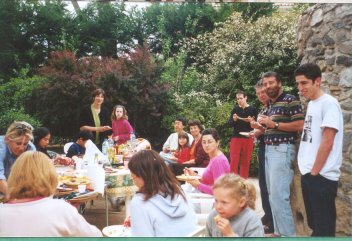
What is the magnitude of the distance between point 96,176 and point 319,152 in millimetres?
1999

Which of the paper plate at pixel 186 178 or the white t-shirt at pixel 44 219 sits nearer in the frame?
the white t-shirt at pixel 44 219

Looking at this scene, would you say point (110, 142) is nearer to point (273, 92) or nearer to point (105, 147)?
point (105, 147)

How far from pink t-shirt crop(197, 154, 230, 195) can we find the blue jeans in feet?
1.58

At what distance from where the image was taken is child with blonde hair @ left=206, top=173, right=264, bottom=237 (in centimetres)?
294

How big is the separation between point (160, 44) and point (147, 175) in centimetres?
159

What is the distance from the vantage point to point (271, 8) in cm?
397

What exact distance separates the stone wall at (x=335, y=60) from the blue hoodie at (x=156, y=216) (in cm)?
155

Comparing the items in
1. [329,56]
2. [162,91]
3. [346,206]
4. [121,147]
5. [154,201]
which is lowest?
[346,206]

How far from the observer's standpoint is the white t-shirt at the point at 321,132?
A: 3.60m

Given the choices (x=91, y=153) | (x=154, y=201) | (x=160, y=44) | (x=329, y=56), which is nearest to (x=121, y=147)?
(x=91, y=153)

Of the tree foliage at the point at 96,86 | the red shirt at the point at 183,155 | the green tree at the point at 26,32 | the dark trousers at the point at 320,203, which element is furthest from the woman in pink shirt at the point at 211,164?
the green tree at the point at 26,32

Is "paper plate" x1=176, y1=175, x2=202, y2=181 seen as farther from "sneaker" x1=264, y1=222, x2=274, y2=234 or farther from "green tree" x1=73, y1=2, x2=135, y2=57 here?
"green tree" x1=73, y1=2, x2=135, y2=57

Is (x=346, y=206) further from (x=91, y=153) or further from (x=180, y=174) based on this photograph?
(x=91, y=153)

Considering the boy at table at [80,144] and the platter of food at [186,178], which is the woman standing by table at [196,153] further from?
the boy at table at [80,144]
